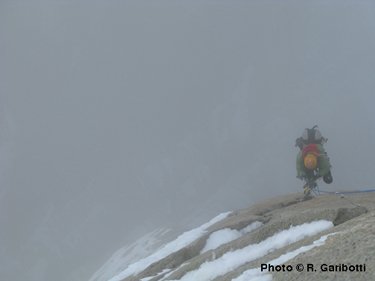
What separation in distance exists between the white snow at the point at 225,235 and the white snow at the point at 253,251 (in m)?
2.31

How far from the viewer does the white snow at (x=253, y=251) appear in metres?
8.15

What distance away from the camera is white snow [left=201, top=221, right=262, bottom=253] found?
11742mm

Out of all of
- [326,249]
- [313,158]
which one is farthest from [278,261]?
[313,158]

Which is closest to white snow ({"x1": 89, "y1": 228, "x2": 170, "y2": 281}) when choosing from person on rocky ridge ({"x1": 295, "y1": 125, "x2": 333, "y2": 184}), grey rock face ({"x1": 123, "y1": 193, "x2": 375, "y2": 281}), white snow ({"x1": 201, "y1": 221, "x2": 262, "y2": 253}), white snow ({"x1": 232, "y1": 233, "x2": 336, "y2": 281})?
white snow ({"x1": 201, "y1": 221, "x2": 262, "y2": 253})

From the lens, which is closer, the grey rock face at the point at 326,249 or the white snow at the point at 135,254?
the grey rock face at the point at 326,249

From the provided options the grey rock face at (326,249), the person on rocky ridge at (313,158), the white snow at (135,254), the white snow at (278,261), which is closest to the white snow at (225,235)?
the grey rock face at (326,249)

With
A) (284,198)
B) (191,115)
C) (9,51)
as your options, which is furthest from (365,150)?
(9,51)

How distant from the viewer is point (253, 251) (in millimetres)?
8766

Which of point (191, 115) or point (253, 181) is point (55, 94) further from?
point (253, 181)

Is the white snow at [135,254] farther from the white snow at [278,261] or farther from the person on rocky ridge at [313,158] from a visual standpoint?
the white snow at [278,261]

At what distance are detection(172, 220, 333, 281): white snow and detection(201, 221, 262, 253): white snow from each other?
231cm

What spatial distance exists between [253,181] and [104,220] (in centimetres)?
1837

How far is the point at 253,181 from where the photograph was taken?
2318 inches

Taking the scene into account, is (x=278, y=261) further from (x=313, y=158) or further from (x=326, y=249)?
(x=313, y=158)
